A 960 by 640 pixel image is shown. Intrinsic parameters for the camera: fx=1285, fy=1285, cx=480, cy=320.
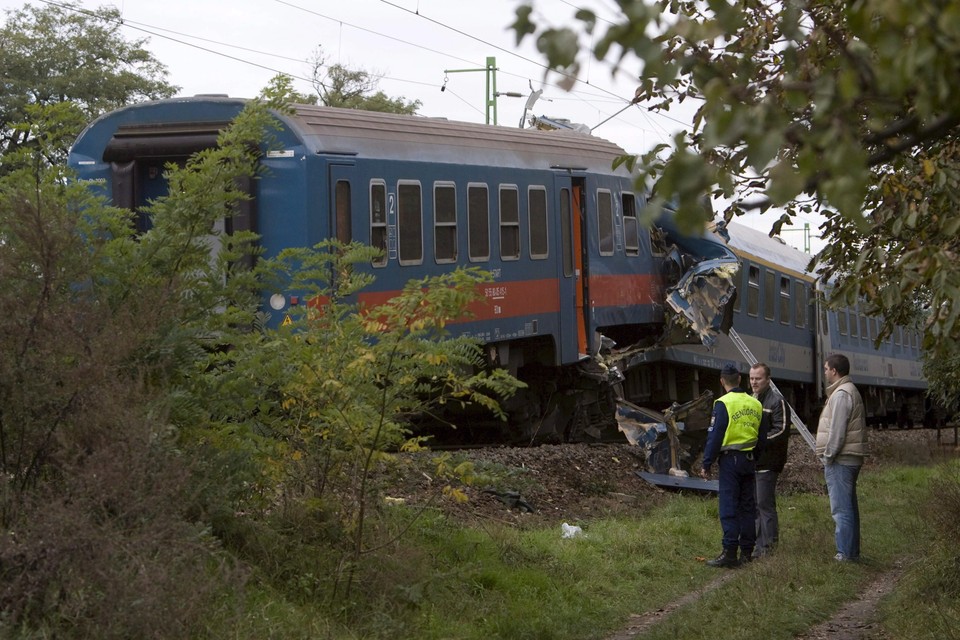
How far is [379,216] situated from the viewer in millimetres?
13656

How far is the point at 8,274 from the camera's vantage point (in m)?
5.90

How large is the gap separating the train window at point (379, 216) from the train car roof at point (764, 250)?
8.25 meters

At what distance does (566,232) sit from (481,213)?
6.37ft

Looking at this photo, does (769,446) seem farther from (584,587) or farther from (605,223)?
(605,223)

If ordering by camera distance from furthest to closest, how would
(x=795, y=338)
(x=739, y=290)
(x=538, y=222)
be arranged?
(x=795, y=338) < (x=739, y=290) < (x=538, y=222)

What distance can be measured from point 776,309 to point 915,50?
21.0m

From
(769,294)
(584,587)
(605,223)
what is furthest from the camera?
(769,294)

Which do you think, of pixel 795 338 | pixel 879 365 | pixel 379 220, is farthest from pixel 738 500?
pixel 879 365

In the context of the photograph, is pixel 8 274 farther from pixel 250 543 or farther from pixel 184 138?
pixel 184 138

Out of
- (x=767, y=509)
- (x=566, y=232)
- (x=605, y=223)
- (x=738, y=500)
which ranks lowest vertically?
(x=767, y=509)

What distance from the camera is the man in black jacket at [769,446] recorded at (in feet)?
33.7

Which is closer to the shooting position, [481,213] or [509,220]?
[481,213]

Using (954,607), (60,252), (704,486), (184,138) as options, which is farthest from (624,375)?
(60,252)

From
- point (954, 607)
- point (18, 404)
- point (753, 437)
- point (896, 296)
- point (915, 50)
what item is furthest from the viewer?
point (753, 437)
